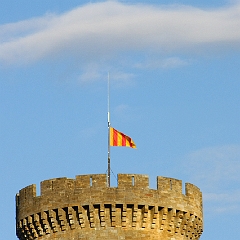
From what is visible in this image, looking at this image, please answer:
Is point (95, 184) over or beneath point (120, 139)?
beneath

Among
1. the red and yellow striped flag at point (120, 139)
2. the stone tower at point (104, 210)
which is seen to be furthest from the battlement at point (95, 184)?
the red and yellow striped flag at point (120, 139)

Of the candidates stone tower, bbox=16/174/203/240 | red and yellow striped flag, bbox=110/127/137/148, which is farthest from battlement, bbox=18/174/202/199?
red and yellow striped flag, bbox=110/127/137/148

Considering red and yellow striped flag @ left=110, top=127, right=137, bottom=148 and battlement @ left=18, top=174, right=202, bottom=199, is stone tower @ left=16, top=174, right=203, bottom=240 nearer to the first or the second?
battlement @ left=18, top=174, right=202, bottom=199

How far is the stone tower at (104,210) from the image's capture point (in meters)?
90.1

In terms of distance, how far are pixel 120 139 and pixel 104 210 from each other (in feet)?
16.9

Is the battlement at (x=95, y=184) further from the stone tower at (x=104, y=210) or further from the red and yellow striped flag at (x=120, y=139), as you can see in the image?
the red and yellow striped flag at (x=120, y=139)

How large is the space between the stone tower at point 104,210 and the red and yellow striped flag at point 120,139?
3490 millimetres

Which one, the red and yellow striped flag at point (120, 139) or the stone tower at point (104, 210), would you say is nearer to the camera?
the stone tower at point (104, 210)

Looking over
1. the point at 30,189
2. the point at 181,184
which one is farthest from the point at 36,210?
the point at 181,184

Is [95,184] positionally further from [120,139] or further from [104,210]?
[120,139]

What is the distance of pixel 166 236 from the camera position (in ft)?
299

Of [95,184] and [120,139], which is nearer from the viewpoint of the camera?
[95,184]

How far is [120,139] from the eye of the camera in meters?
94.1

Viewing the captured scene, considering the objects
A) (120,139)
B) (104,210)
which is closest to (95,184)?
(104,210)
